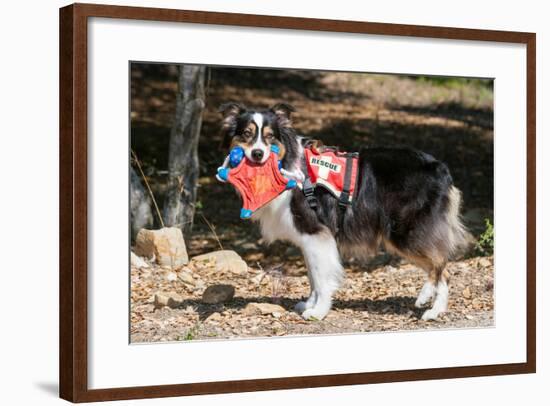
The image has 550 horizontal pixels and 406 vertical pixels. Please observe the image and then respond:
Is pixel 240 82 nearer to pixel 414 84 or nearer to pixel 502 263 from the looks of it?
pixel 414 84

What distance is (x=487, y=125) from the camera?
13266mm

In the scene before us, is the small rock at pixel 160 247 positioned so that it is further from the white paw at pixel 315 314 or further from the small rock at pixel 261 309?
the white paw at pixel 315 314

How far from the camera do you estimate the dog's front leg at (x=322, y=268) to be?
690 cm

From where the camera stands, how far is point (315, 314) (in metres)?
6.96

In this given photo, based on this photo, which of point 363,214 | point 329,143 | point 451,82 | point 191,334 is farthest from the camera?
point 451,82

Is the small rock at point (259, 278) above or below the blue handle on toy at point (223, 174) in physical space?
below

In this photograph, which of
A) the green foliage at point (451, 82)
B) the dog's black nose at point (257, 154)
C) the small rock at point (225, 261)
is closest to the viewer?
the dog's black nose at point (257, 154)

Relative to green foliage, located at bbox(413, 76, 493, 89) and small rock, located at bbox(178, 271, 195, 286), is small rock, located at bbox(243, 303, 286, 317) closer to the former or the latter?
small rock, located at bbox(178, 271, 195, 286)

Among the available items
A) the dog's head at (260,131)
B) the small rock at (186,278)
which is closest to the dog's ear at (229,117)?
the dog's head at (260,131)

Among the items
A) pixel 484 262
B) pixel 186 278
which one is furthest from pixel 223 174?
pixel 484 262

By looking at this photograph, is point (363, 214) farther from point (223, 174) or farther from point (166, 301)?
point (166, 301)

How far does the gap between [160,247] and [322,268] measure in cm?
195

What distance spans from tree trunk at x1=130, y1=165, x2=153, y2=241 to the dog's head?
2.58 metres

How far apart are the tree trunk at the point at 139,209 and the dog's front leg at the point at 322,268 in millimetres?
2659
